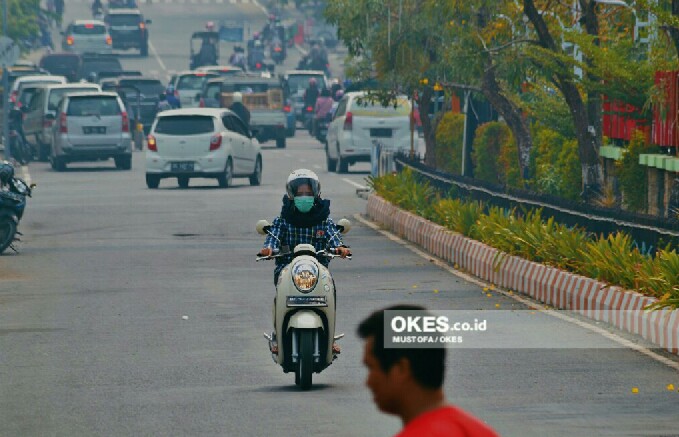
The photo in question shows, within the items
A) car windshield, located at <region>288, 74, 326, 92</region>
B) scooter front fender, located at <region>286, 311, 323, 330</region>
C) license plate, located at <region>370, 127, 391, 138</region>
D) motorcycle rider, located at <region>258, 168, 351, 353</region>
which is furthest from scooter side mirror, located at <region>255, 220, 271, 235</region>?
car windshield, located at <region>288, 74, 326, 92</region>

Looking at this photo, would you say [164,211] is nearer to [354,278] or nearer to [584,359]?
[354,278]

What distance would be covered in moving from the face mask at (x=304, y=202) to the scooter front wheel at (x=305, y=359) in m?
0.94

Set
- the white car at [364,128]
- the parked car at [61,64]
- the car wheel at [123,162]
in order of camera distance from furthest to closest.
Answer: the parked car at [61,64], the car wheel at [123,162], the white car at [364,128]

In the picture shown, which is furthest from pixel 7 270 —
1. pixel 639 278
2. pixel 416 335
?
pixel 416 335

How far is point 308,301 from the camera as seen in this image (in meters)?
12.2

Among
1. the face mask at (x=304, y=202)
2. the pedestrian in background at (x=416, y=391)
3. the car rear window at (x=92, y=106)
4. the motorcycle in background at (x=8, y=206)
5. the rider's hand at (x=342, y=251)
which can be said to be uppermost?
the pedestrian in background at (x=416, y=391)

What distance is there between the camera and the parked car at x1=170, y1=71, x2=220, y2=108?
66.5 m

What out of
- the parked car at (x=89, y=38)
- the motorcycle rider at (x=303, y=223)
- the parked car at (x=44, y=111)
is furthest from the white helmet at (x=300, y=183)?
the parked car at (x=89, y=38)

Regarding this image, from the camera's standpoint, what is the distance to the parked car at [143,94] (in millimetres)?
60219

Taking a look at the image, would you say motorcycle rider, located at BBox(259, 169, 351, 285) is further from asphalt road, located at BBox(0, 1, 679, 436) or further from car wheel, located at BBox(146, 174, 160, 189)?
car wheel, located at BBox(146, 174, 160, 189)

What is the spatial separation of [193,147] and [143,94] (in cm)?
2393

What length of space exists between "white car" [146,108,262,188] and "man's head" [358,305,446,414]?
3345 centimetres

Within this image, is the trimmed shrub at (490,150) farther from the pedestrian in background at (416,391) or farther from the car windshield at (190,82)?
the car windshield at (190,82)

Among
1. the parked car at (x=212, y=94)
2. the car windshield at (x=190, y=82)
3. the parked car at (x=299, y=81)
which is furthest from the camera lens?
the parked car at (x=299, y=81)
